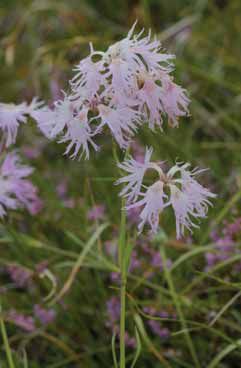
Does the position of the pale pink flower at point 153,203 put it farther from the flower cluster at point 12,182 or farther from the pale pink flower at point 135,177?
the flower cluster at point 12,182

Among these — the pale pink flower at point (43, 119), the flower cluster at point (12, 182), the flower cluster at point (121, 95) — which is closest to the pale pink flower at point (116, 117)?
the flower cluster at point (121, 95)

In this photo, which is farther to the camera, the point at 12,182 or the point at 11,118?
the point at 12,182

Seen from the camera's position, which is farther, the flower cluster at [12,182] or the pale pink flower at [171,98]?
the flower cluster at [12,182]

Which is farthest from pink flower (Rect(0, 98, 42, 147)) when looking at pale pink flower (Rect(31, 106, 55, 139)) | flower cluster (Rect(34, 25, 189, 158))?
flower cluster (Rect(34, 25, 189, 158))

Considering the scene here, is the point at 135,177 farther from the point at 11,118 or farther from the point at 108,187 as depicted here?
the point at 108,187

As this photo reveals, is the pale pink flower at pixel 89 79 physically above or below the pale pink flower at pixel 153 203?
above

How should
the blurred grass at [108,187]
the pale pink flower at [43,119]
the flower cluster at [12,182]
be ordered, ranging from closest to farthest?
the pale pink flower at [43,119], the flower cluster at [12,182], the blurred grass at [108,187]

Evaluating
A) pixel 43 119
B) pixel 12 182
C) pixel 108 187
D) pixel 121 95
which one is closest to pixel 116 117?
pixel 121 95
